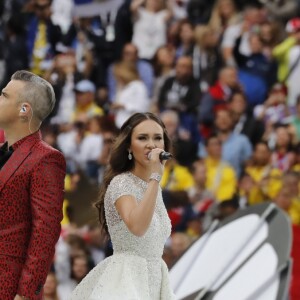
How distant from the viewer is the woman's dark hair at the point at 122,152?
21.2ft

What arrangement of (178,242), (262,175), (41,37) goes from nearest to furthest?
1. (178,242)
2. (262,175)
3. (41,37)

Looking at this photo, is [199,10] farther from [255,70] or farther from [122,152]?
[122,152]

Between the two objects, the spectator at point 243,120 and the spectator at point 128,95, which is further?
the spectator at point 128,95

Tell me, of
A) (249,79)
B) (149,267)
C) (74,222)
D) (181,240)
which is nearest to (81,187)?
(74,222)

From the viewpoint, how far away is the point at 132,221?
6156mm

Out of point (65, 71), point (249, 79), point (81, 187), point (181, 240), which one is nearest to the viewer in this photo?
point (181, 240)

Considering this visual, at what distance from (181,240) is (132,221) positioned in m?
5.25

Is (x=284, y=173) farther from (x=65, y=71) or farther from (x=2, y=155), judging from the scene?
(x=2, y=155)

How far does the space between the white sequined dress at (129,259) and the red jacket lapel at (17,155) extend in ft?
1.48

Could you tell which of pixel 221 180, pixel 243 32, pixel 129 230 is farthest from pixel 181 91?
pixel 129 230

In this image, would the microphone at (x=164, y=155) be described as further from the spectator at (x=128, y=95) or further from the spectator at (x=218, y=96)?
the spectator at (x=128, y=95)

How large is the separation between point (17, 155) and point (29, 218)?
0.31 m

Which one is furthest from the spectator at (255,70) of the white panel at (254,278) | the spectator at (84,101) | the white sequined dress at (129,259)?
the white sequined dress at (129,259)

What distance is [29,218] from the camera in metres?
6.21
